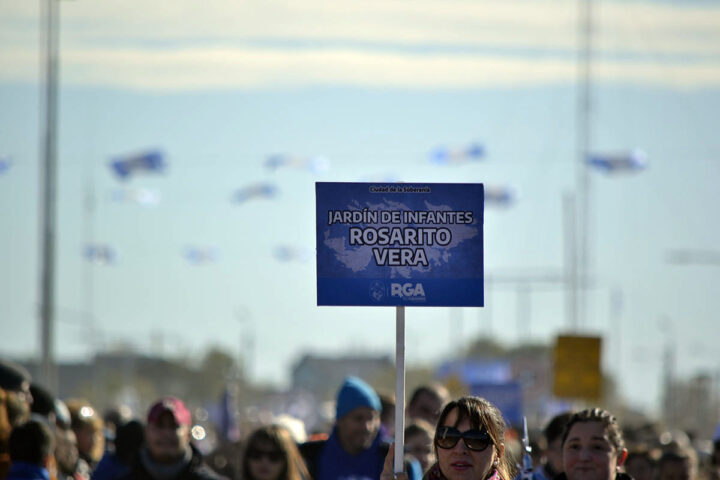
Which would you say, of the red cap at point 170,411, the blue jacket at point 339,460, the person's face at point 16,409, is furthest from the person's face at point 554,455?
the person's face at point 16,409

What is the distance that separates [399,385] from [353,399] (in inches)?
109

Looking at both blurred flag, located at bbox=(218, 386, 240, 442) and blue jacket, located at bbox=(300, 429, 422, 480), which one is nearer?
blue jacket, located at bbox=(300, 429, 422, 480)

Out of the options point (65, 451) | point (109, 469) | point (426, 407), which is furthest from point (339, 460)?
point (65, 451)

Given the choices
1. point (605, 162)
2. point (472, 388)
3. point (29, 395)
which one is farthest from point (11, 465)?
point (605, 162)

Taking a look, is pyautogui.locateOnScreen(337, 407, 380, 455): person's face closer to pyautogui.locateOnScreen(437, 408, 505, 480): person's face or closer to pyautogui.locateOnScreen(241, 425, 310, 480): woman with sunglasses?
pyautogui.locateOnScreen(241, 425, 310, 480): woman with sunglasses

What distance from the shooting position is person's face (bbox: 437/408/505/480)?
727cm

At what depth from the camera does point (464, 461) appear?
7.27 metres

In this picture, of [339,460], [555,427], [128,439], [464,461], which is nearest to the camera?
[464,461]

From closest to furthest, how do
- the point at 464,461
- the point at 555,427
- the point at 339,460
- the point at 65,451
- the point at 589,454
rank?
the point at 464,461
the point at 589,454
the point at 555,427
the point at 339,460
the point at 65,451

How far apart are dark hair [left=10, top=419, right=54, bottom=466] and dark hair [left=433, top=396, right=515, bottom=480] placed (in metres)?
3.04

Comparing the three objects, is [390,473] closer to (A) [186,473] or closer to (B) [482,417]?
(B) [482,417]

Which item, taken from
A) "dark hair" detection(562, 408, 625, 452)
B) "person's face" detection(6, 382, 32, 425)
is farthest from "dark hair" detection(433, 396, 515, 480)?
"person's face" detection(6, 382, 32, 425)

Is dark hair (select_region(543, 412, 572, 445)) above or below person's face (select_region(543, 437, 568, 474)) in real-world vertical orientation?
above

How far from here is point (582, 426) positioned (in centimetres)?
849
